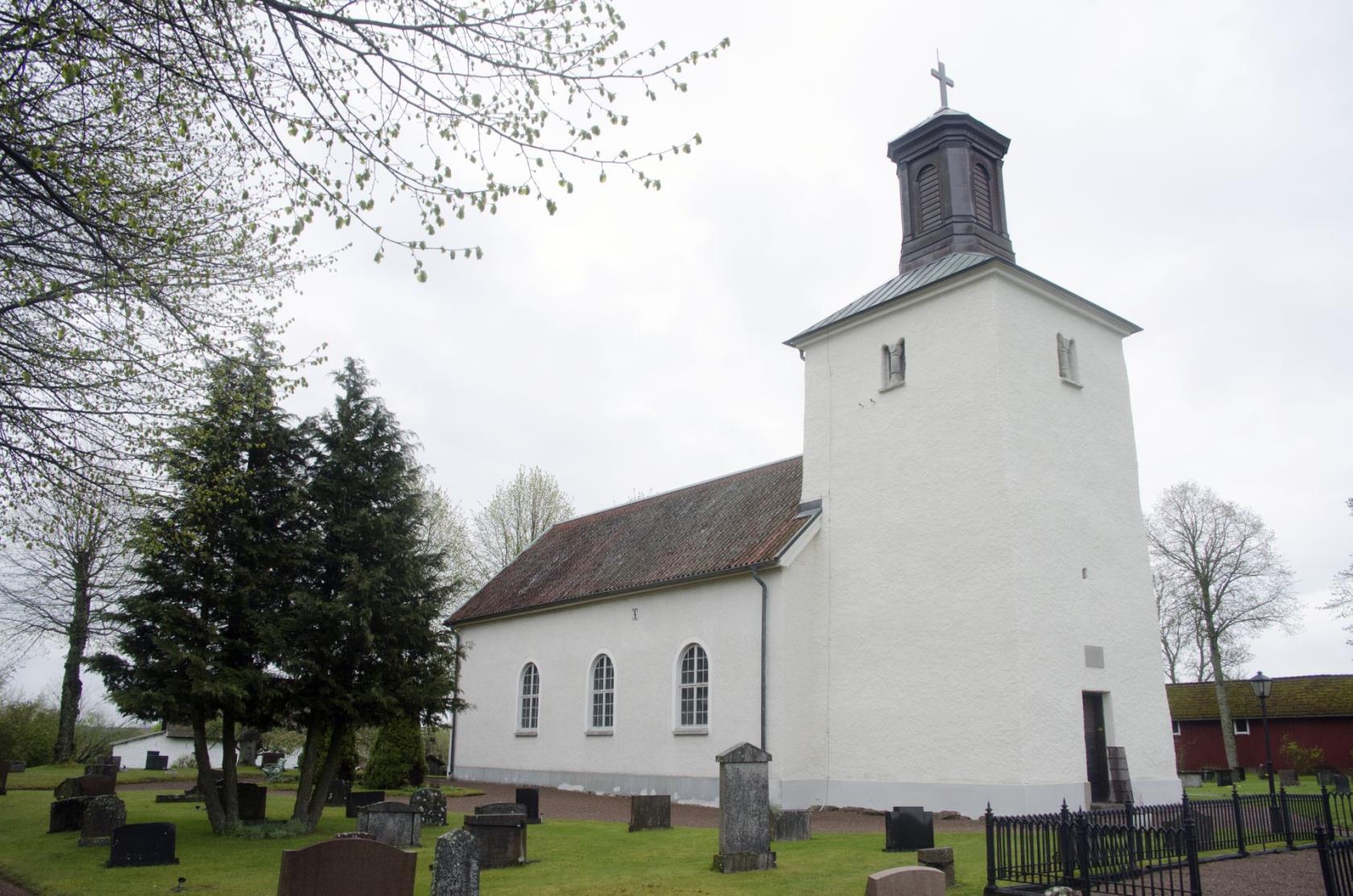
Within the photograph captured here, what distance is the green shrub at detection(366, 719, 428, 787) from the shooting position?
81.8 ft

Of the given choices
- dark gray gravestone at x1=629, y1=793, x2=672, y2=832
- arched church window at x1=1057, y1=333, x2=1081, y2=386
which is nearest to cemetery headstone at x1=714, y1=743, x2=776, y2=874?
dark gray gravestone at x1=629, y1=793, x2=672, y2=832

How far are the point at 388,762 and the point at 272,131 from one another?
2140 centimetres

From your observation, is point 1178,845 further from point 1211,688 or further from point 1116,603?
point 1211,688

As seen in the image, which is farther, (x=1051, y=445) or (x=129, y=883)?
(x=1051, y=445)

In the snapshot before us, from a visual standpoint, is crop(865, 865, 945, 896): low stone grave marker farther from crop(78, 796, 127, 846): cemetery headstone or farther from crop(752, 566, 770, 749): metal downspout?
crop(78, 796, 127, 846): cemetery headstone

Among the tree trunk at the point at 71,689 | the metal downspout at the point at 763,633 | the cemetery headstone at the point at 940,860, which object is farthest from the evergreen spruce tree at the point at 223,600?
the tree trunk at the point at 71,689

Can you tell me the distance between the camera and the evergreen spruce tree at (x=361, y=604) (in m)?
14.8

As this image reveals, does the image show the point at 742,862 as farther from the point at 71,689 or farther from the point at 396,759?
the point at 71,689

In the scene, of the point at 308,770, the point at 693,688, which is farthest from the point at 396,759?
the point at 308,770

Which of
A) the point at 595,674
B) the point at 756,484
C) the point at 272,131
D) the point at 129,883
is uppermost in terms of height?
the point at 756,484

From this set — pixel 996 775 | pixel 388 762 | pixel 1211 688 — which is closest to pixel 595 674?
pixel 388 762

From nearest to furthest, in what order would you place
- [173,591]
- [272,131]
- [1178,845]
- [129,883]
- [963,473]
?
[272,131], [1178,845], [129,883], [173,591], [963,473]

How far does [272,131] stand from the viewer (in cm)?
696

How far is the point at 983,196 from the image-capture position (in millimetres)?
20719
